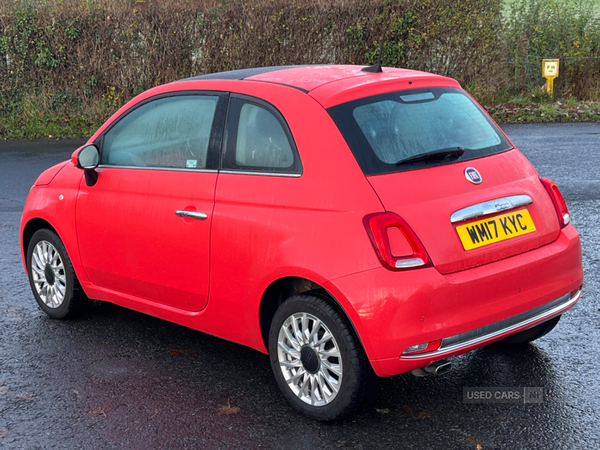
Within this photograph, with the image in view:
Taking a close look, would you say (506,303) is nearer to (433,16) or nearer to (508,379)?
(508,379)

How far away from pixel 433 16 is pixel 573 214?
9.18 m

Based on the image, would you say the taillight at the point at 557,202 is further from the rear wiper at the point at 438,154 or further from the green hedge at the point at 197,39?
the green hedge at the point at 197,39

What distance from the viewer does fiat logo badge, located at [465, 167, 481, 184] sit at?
3.89 m

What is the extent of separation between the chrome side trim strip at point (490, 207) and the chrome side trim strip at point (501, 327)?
21.5 inches

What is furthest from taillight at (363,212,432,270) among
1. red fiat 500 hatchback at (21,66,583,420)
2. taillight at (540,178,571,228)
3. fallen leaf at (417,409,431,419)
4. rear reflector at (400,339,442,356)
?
taillight at (540,178,571,228)

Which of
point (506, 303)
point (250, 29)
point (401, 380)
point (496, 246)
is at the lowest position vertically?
point (401, 380)

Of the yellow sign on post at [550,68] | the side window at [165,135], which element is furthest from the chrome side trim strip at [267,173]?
the yellow sign on post at [550,68]

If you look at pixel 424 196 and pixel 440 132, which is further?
pixel 440 132

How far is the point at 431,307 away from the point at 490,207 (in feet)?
2.20

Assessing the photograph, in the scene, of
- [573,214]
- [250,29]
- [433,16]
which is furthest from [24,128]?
[573,214]

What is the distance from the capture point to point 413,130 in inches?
157

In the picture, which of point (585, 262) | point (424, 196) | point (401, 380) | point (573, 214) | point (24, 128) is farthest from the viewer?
point (24, 128)

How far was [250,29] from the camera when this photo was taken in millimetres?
16266

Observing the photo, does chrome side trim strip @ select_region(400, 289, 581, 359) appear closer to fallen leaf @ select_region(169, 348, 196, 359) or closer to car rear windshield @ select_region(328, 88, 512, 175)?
car rear windshield @ select_region(328, 88, 512, 175)
